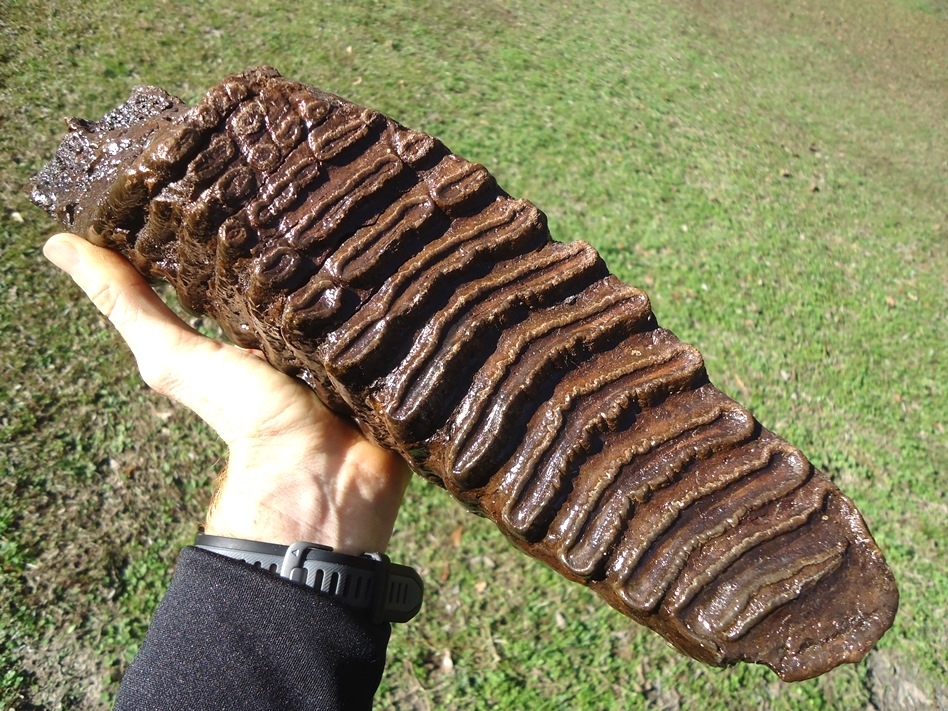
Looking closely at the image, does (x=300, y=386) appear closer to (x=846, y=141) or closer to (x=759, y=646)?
(x=759, y=646)

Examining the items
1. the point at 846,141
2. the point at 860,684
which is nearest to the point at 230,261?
the point at 860,684

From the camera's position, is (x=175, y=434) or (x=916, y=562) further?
(x=916, y=562)

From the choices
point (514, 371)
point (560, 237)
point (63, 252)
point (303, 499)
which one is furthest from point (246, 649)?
point (560, 237)

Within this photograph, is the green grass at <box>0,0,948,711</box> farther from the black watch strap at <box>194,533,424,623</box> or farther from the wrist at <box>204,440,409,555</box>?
the black watch strap at <box>194,533,424,623</box>

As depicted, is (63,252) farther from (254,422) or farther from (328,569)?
(328,569)

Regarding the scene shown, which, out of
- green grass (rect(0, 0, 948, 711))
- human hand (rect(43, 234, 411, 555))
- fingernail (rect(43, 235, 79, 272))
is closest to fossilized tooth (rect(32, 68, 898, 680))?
human hand (rect(43, 234, 411, 555))

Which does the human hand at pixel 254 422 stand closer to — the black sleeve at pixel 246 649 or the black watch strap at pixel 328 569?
the black watch strap at pixel 328 569
